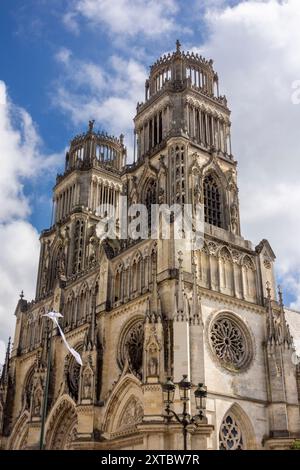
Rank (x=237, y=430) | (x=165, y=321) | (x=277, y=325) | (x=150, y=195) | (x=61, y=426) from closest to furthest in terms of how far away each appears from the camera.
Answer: (x=165, y=321) → (x=237, y=430) → (x=277, y=325) → (x=61, y=426) → (x=150, y=195)

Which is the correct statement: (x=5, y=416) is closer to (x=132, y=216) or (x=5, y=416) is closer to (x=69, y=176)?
(x=132, y=216)

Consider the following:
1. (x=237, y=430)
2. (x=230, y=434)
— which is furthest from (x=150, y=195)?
(x=230, y=434)

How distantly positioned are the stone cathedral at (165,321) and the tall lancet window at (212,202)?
4.1 inches

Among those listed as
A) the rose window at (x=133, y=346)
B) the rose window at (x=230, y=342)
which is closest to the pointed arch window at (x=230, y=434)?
the rose window at (x=230, y=342)

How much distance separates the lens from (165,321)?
3378cm

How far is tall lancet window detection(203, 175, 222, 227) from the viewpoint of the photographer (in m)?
42.5

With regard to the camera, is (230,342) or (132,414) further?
(230,342)

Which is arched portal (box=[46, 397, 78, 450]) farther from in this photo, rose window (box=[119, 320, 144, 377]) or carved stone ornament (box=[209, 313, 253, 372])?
carved stone ornament (box=[209, 313, 253, 372])

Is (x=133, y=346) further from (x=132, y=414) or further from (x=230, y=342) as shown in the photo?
(x=230, y=342)

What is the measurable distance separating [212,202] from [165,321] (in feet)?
42.5

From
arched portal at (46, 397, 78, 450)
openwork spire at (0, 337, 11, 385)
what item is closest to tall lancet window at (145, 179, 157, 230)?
arched portal at (46, 397, 78, 450)

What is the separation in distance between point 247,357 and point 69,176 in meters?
29.5

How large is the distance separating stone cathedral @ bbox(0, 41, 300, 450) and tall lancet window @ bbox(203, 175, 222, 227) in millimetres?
104

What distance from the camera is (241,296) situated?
3866 cm
